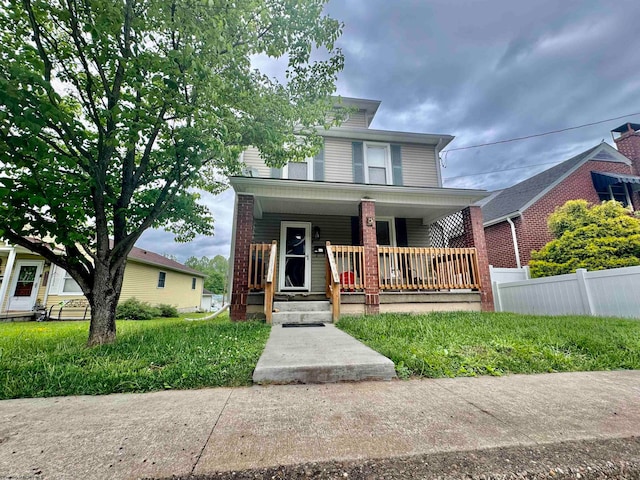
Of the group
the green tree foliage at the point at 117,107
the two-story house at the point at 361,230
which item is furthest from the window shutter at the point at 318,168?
the green tree foliage at the point at 117,107

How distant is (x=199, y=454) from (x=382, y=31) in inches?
398

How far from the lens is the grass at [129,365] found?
7.55ft

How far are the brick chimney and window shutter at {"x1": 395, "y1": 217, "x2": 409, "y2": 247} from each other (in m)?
11.8

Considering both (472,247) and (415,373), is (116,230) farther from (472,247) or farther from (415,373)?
(472,247)

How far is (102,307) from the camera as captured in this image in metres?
3.91

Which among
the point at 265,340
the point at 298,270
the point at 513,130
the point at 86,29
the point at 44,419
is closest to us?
the point at 44,419

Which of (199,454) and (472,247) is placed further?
(472,247)

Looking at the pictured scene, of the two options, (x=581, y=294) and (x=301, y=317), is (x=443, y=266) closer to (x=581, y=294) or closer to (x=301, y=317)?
(x=581, y=294)

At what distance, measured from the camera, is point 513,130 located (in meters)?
13.6

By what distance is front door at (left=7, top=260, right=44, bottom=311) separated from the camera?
11.2 m

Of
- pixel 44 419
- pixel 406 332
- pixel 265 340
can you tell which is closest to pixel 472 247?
pixel 406 332

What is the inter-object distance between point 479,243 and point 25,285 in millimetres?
17339

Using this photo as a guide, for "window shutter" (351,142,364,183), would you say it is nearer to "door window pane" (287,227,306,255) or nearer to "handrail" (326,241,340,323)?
"door window pane" (287,227,306,255)

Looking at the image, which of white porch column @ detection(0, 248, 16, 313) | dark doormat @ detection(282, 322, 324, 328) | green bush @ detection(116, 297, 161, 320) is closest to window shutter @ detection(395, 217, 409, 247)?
dark doormat @ detection(282, 322, 324, 328)
